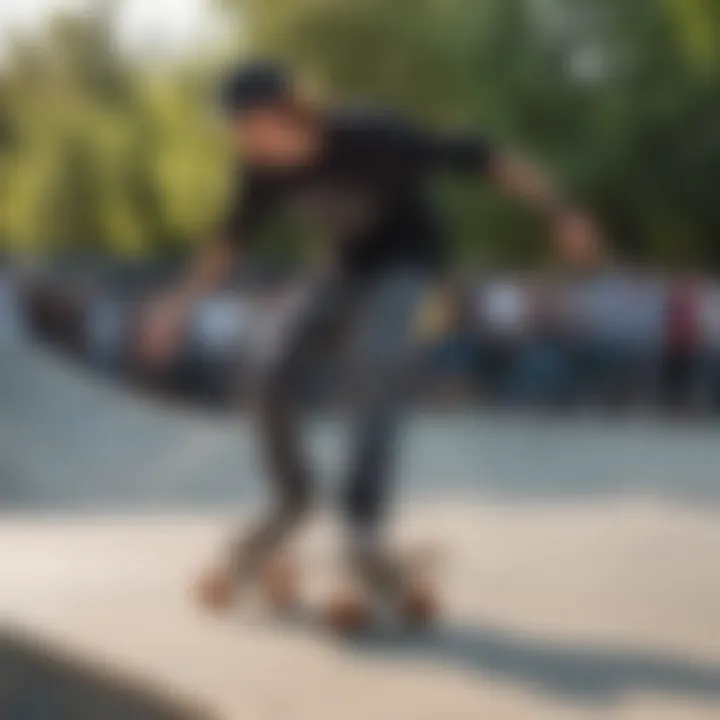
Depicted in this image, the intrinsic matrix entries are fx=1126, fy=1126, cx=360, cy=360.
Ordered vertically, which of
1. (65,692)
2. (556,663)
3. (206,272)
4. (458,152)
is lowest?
(65,692)


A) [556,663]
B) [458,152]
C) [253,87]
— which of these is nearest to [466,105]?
[458,152]

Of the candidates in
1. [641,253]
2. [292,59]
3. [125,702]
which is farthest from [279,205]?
[125,702]

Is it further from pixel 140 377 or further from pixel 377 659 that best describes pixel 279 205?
pixel 377 659

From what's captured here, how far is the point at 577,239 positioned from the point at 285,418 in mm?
213

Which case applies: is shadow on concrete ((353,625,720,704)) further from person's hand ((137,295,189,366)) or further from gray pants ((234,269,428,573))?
person's hand ((137,295,189,366))

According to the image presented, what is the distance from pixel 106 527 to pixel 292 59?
12.8 inches

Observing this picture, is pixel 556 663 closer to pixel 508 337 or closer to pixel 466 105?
pixel 508 337

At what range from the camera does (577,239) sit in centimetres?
68

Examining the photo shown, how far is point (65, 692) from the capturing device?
74 centimetres

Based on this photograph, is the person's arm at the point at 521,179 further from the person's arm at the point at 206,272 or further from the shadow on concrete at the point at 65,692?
the shadow on concrete at the point at 65,692

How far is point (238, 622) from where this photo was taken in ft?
2.43

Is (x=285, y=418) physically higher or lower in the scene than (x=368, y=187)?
lower

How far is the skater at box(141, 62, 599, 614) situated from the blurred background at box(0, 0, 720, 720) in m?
0.01

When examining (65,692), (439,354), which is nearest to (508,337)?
(439,354)
